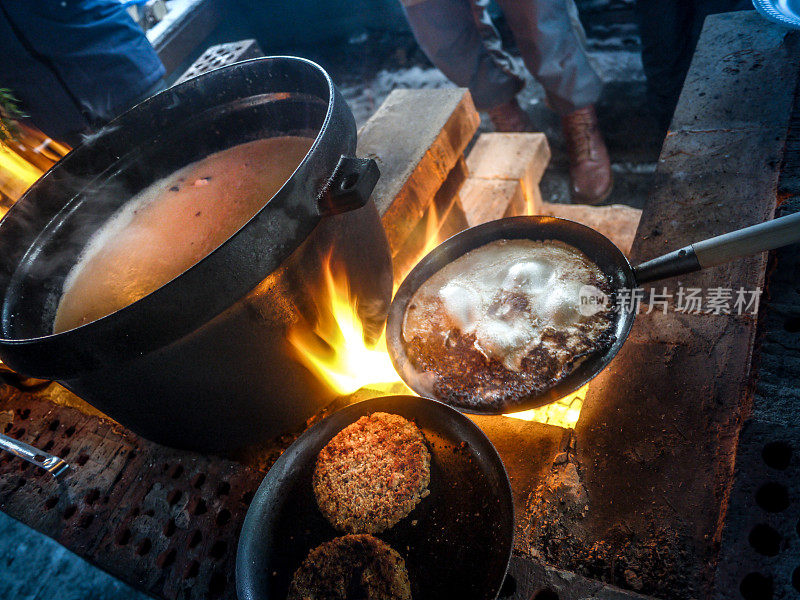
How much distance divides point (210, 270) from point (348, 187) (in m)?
0.48

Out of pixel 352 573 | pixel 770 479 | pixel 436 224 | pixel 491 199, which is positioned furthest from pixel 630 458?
pixel 491 199

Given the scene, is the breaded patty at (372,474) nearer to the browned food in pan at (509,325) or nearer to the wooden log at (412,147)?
the browned food in pan at (509,325)

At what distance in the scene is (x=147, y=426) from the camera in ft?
5.11

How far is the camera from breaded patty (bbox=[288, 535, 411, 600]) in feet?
4.38

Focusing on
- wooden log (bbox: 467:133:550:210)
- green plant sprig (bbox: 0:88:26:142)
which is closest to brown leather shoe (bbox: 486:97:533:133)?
wooden log (bbox: 467:133:550:210)

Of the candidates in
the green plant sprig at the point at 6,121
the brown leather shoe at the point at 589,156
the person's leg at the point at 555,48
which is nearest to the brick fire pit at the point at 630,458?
the green plant sprig at the point at 6,121

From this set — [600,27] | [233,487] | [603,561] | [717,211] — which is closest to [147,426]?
[233,487]

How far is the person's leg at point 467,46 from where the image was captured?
4242 millimetres

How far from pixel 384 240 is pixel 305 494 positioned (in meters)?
1.07

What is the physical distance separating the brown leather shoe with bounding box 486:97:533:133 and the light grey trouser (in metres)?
0.12

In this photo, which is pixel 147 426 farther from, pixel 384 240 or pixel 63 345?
pixel 384 240

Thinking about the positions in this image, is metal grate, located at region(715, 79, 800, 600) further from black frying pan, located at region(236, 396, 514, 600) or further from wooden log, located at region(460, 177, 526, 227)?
wooden log, located at region(460, 177, 526, 227)

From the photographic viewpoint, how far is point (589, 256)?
1.82 metres

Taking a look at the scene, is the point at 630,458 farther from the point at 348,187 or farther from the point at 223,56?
the point at 223,56
